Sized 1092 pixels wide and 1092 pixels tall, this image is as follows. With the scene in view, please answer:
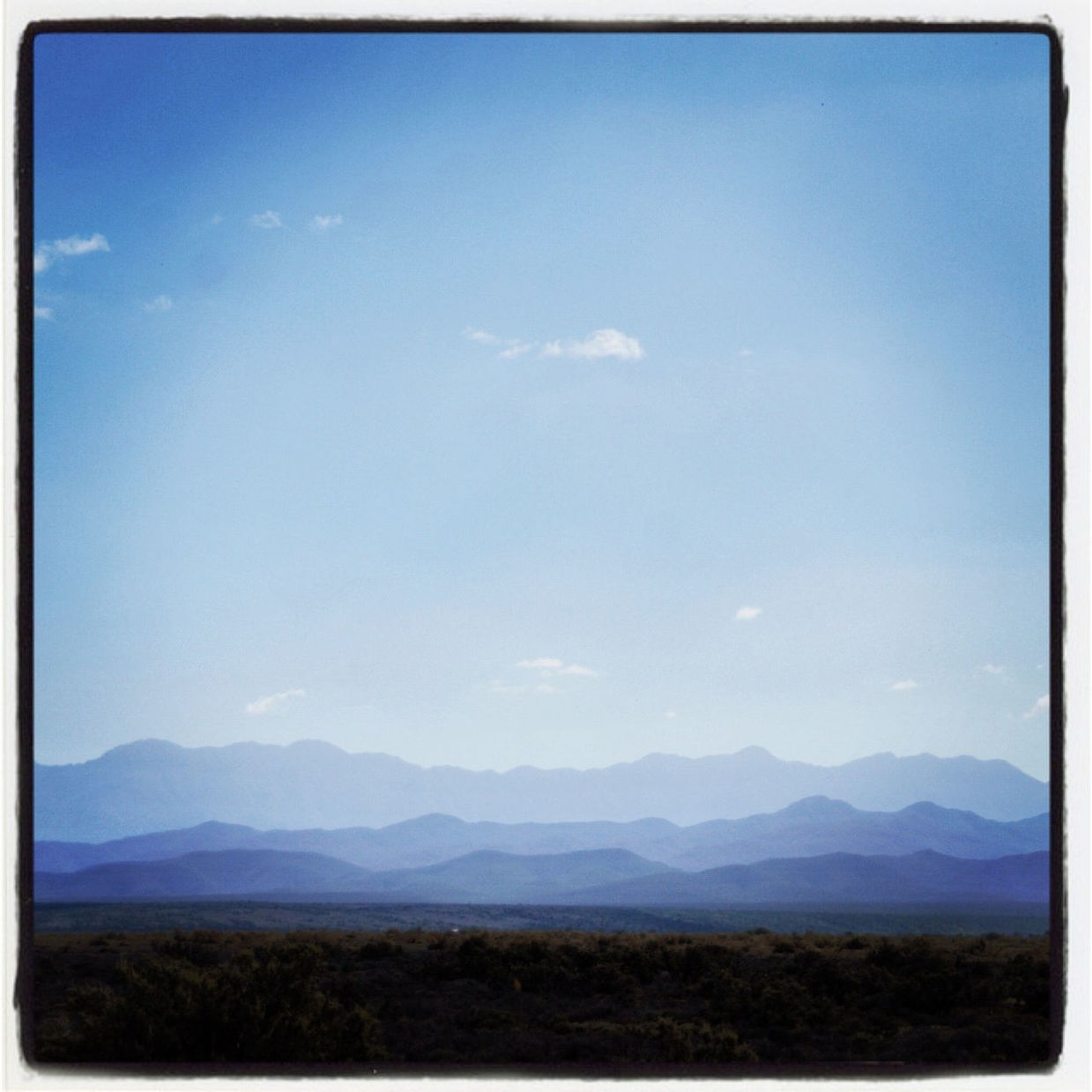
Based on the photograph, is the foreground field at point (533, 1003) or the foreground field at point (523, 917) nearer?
the foreground field at point (533, 1003)

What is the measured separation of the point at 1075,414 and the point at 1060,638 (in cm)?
116

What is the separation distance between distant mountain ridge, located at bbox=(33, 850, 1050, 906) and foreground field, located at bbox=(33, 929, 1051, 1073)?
508cm

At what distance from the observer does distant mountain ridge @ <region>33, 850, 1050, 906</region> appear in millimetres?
17078

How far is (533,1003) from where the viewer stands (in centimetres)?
927

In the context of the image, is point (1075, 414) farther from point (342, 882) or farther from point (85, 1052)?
point (342, 882)

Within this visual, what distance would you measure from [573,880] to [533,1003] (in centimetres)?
1539

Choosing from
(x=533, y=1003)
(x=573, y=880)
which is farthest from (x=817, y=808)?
(x=533, y=1003)

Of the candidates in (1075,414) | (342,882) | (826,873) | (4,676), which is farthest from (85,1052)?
(826,873)

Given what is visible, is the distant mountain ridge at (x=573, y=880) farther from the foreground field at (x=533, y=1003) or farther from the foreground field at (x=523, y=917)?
the foreground field at (x=533, y=1003)

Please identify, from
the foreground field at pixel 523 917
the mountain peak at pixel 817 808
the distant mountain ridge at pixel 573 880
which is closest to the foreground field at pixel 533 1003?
the foreground field at pixel 523 917

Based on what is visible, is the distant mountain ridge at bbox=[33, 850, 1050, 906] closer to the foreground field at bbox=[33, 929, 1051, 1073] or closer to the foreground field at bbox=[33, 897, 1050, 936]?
the foreground field at bbox=[33, 897, 1050, 936]

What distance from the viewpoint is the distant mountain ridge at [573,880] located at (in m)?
17.1

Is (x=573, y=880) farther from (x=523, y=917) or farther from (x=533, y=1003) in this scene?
(x=533, y=1003)

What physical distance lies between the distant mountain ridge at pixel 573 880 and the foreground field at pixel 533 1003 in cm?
508
